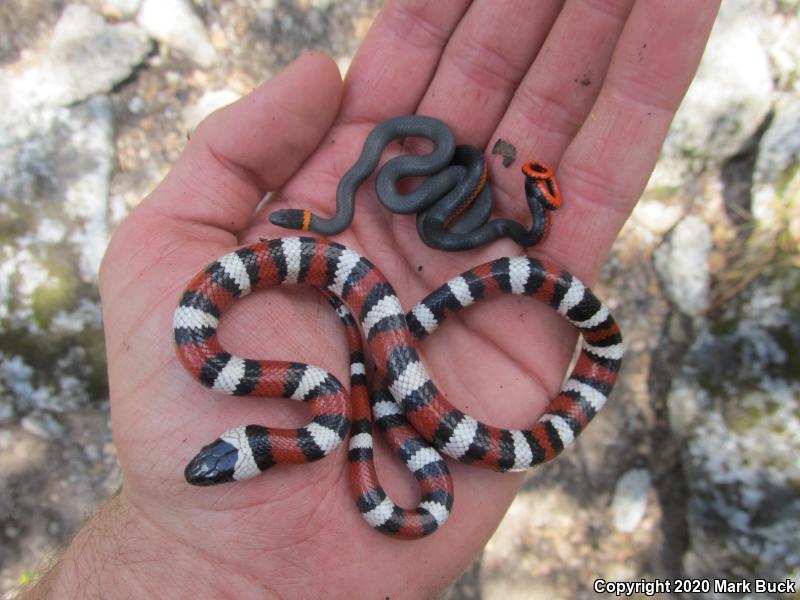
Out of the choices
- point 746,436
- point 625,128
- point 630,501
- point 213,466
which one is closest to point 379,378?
point 213,466

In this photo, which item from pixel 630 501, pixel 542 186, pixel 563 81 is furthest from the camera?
pixel 630 501

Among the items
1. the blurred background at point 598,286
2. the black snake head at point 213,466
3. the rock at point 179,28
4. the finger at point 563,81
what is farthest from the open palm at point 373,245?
the rock at point 179,28

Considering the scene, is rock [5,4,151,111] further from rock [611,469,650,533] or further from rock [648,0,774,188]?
rock [611,469,650,533]

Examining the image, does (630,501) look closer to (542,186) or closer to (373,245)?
(542,186)

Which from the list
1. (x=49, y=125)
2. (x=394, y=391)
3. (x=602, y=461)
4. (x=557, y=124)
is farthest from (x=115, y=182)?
(x=602, y=461)

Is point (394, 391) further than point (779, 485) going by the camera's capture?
No

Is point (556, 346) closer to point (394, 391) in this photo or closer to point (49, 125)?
point (394, 391)
